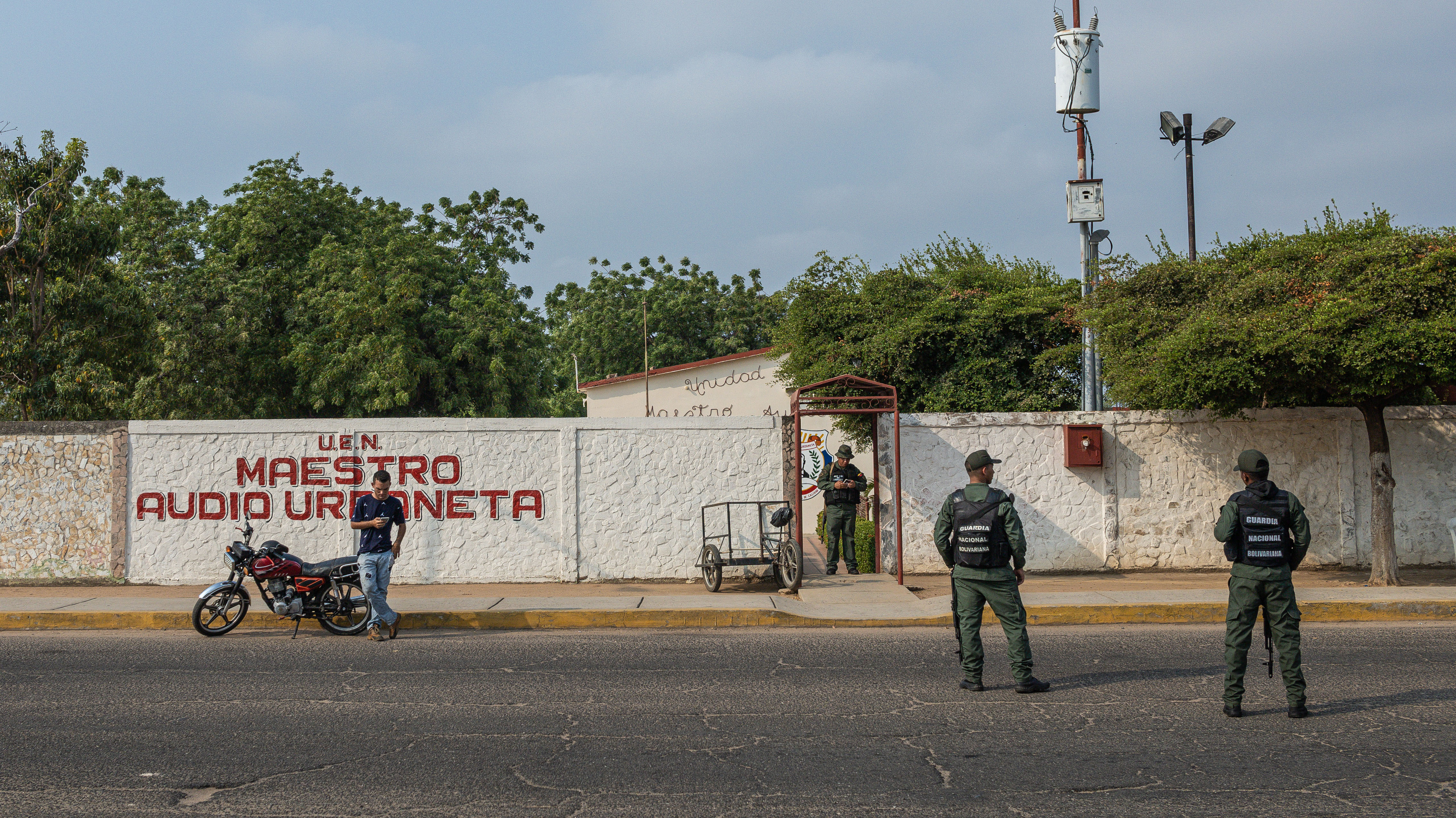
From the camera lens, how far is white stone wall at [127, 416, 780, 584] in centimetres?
1355

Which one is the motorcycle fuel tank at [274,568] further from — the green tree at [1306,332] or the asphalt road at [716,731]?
the green tree at [1306,332]

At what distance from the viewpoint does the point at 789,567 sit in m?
12.3

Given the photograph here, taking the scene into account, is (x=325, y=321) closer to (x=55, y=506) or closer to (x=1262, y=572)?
(x=55, y=506)

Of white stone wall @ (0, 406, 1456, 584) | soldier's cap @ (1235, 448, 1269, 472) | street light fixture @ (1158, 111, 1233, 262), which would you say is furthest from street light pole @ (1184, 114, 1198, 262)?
soldier's cap @ (1235, 448, 1269, 472)

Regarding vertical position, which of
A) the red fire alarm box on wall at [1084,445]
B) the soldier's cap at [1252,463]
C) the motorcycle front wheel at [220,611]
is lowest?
the motorcycle front wheel at [220,611]

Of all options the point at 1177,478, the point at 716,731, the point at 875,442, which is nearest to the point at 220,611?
the point at 716,731

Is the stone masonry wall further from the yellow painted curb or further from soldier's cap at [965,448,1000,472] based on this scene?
soldier's cap at [965,448,1000,472]

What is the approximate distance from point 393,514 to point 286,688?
8.63 feet


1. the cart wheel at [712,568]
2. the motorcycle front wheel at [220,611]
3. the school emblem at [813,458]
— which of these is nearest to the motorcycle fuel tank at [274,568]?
the motorcycle front wheel at [220,611]

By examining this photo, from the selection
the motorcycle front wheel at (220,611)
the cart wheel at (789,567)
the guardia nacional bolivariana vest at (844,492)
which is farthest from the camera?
the guardia nacional bolivariana vest at (844,492)

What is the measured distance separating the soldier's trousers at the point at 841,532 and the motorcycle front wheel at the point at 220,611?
732cm

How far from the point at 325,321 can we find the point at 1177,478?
22665 millimetres

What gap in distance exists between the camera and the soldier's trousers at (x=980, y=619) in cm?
736

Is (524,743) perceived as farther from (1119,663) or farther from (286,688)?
(1119,663)
